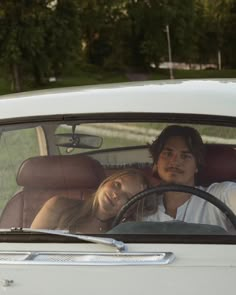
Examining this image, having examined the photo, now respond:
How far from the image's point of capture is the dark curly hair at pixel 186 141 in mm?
2246

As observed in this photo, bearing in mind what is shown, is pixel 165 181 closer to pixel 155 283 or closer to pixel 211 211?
pixel 211 211

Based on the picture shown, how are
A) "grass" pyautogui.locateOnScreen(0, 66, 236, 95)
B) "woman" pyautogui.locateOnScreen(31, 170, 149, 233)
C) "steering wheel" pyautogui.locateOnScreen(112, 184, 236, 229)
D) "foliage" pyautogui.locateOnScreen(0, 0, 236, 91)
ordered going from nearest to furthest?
1. "steering wheel" pyautogui.locateOnScreen(112, 184, 236, 229)
2. "woman" pyautogui.locateOnScreen(31, 170, 149, 233)
3. "foliage" pyautogui.locateOnScreen(0, 0, 236, 91)
4. "grass" pyautogui.locateOnScreen(0, 66, 236, 95)

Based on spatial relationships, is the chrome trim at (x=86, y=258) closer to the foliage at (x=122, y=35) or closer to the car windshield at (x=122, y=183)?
the car windshield at (x=122, y=183)

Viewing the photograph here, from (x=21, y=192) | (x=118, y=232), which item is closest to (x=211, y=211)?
(x=118, y=232)

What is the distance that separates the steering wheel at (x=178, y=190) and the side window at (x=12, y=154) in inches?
17.6

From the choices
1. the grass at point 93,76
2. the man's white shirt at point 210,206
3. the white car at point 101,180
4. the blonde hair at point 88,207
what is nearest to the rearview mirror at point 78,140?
the white car at point 101,180

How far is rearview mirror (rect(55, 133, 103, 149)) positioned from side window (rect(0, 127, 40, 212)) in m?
0.14

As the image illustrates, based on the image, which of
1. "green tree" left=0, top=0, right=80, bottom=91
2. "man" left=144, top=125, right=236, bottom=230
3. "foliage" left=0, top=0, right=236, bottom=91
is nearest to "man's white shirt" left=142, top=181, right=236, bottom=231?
"man" left=144, top=125, right=236, bottom=230

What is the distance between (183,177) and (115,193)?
0.26 metres

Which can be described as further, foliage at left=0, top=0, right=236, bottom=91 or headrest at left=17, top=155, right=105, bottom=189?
foliage at left=0, top=0, right=236, bottom=91

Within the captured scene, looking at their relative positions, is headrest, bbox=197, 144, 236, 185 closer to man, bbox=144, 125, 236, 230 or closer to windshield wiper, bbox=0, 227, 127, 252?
man, bbox=144, 125, 236, 230

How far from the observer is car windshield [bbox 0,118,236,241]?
7.29 ft

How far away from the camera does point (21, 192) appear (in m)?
2.43

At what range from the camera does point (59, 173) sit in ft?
7.70
